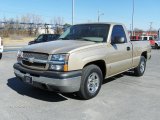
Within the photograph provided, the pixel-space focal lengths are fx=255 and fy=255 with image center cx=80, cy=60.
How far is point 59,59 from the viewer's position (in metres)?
5.35

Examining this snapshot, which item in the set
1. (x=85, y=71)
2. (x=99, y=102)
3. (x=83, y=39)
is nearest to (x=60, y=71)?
(x=85, y=71)

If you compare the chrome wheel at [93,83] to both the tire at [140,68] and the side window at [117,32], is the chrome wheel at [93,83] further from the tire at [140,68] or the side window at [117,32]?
the tire at [140,68]

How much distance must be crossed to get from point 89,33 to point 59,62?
6.15ft

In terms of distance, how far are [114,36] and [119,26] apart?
67cm

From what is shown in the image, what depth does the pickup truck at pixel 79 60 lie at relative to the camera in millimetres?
5352

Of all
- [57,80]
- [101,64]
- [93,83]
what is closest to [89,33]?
[101,64]

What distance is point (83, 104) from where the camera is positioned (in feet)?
18.5

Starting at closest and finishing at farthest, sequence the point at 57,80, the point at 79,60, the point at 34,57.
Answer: the point at 57,80 → the point at 79,60 → the point at 34,57

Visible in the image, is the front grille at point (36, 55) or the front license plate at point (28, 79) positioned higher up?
the front grille at point (36, 55)

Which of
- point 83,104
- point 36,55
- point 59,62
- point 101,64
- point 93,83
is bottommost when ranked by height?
point 83,104

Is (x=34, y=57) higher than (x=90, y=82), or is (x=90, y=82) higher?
(x=34, y=57)

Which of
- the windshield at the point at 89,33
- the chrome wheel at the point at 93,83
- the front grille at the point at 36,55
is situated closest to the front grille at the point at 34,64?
the front grille at the point at 36,55

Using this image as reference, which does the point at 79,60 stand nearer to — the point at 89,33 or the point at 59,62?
the point at 59,62

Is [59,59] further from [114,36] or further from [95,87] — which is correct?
[114,36]
